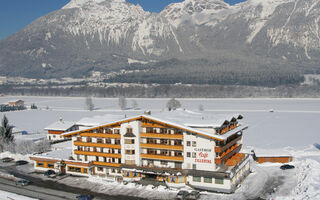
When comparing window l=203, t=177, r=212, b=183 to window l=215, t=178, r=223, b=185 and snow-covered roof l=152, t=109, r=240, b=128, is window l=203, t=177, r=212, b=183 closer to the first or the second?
window l=215, t=178, r=223, b=185

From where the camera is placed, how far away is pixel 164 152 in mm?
61500

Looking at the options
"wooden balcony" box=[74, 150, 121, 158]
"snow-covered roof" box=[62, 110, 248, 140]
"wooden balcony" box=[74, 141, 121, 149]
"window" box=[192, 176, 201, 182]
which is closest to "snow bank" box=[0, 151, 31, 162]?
"wooden balcony" box=[74, 150, 121, 158]

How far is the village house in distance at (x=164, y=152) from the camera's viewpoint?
5781 cm

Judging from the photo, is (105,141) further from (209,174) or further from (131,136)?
(209,174)

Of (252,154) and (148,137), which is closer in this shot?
(148,137)

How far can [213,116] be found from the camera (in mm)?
66750

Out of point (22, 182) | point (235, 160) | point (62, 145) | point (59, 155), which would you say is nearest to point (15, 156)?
point (62, 145)

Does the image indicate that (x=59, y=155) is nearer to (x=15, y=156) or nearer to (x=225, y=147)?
(x=15, y=156)

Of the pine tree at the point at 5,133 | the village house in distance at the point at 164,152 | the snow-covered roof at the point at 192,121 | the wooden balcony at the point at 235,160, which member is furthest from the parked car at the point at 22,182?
the wooden balcony at the point at 235,160

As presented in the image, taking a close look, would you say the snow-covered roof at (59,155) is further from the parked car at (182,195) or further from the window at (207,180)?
the window at (207,180)

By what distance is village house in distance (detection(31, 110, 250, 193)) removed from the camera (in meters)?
57.8

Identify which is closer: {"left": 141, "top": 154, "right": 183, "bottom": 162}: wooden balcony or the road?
the road

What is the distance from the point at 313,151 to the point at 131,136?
49784 millimetres

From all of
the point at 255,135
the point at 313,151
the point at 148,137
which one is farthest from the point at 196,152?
the point at 255,135
